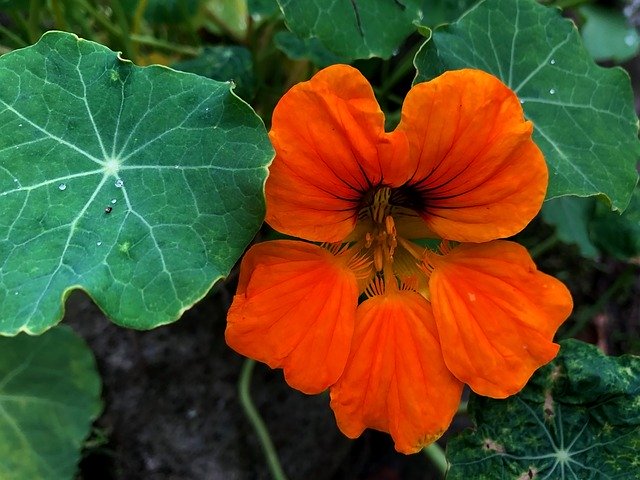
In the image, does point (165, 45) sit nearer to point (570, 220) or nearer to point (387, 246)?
point (387, 246)

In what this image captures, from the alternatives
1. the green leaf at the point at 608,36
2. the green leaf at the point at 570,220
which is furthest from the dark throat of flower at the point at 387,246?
the green leaf at the point at 608,36

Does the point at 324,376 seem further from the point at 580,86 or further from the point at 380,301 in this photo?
the point at 580,86

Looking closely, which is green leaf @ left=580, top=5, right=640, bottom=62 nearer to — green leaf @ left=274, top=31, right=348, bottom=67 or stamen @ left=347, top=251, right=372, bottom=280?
green leaf @ left=274, top=31, right=348, bottom=67

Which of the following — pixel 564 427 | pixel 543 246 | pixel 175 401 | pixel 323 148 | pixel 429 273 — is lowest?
pixel 175 401

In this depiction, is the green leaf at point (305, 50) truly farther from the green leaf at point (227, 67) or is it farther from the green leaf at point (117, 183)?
the green leaf at point (117, 183)

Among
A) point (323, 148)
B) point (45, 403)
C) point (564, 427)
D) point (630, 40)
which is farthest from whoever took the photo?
point (630, 40)

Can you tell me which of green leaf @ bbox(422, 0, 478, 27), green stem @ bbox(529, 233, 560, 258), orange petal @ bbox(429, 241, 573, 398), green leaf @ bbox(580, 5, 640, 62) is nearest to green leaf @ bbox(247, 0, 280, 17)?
green leaf @ bbox(422, 0, 478, 27)

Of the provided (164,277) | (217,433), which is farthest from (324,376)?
(217,433)

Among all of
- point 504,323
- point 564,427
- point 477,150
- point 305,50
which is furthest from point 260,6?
point 564,427
